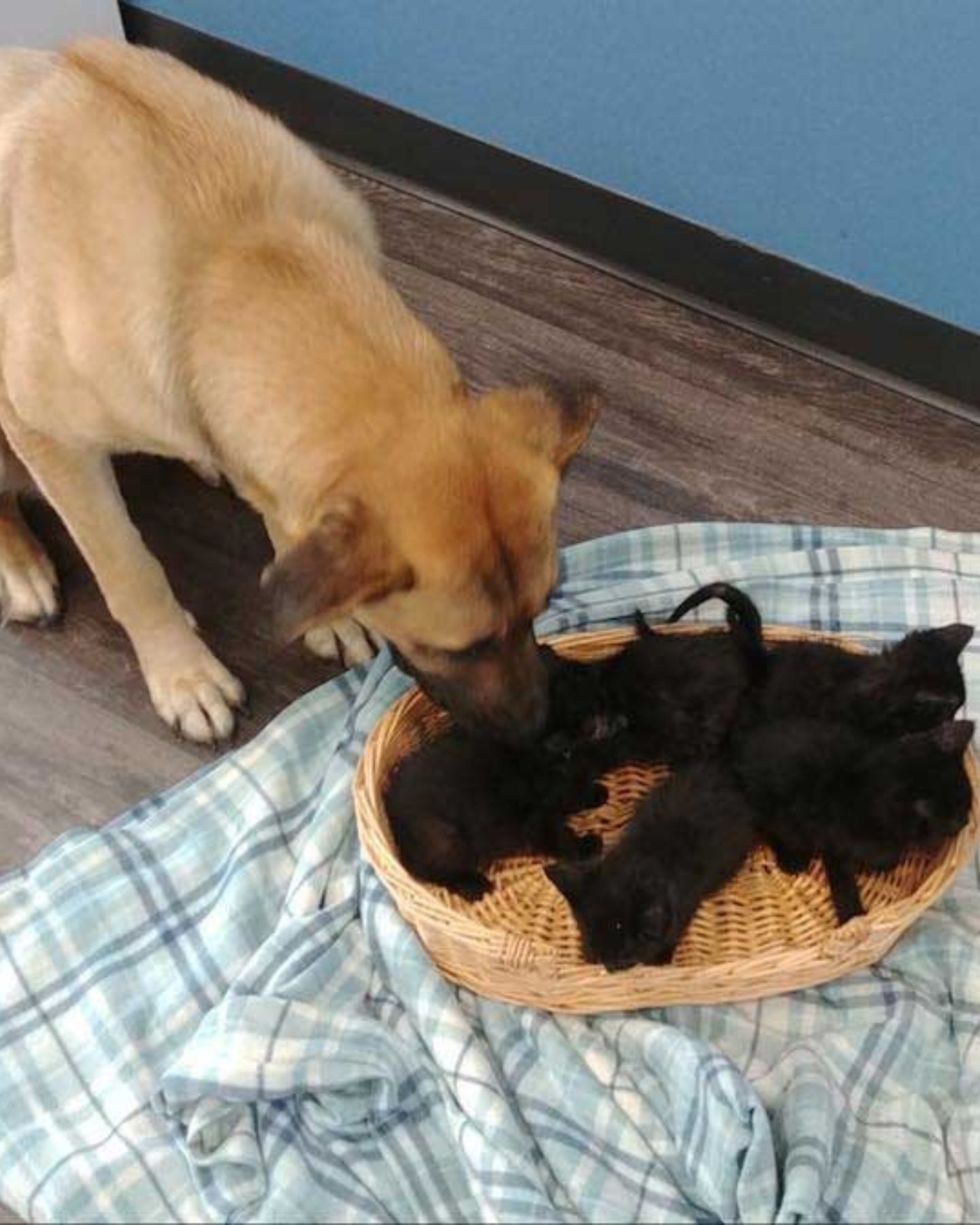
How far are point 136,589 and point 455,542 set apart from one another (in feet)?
2.81

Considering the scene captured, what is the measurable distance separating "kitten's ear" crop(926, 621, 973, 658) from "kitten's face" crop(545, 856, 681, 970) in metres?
0.53

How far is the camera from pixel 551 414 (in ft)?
6.15

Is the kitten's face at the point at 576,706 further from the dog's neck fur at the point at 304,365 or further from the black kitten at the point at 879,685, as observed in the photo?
the dog's neck fur at the point at 304,365

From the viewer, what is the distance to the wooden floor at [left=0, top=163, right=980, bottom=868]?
249cm

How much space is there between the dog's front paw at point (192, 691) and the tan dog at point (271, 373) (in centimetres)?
34

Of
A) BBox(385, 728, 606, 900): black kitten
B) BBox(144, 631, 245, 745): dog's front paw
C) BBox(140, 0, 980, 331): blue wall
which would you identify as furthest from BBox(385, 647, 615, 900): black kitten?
BBox(140, 0, 980, 331): blue wall

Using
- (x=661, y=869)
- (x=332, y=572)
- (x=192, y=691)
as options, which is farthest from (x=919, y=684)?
(x=192, y=691)

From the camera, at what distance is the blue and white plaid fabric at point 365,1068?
1.91 meters

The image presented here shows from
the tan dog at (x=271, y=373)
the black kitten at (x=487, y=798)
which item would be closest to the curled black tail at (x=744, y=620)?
the black kitten at (x=487, y=798)

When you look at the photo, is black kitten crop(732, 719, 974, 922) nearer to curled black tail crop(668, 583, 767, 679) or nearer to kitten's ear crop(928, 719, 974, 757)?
kitten's ear crop(928, 719, 974, 757)

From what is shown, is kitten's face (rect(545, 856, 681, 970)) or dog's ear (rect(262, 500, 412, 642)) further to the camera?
kitten's face (rect(545, 856, 681, 970))

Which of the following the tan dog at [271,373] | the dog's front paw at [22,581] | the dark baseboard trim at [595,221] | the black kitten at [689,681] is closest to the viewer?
the tan dog at [271,373]

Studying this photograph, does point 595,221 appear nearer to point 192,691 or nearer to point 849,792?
point 192,691

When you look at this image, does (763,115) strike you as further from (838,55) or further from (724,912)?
(724,912)
